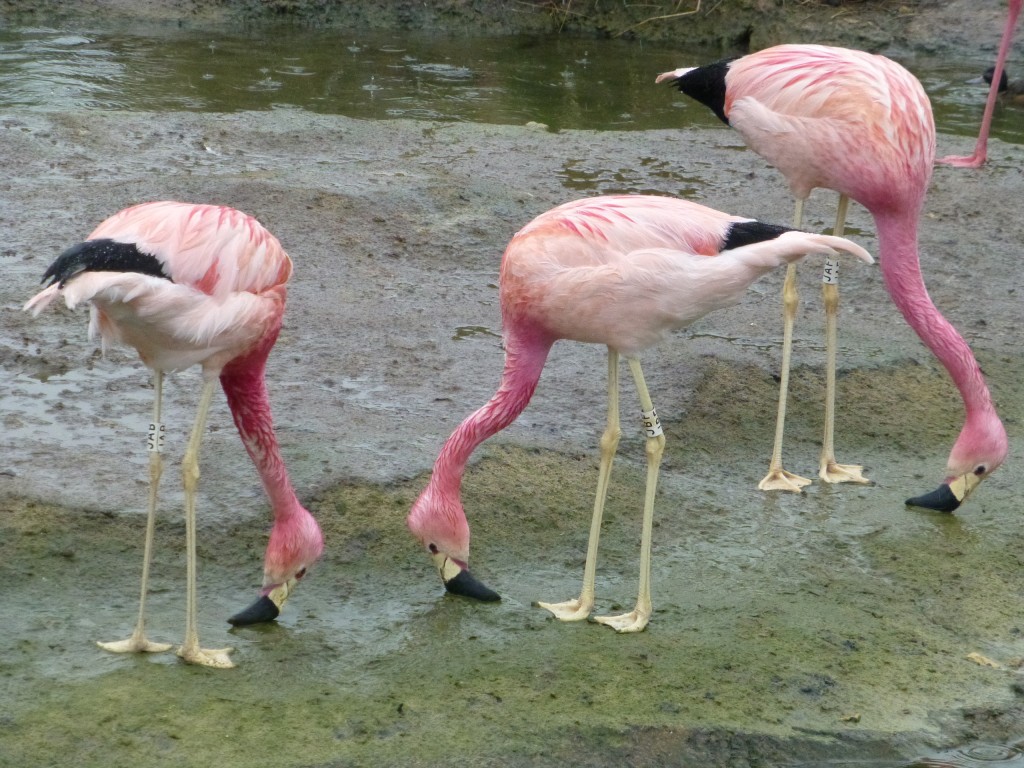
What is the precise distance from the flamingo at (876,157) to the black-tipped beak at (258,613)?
6.05 ft

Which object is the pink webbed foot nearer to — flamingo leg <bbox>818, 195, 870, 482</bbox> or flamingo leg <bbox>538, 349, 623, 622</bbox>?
flamingo leg <bbox>818, 195, 870, 482</bbox>

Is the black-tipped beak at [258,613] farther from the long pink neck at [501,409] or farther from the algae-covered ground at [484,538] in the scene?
the long pink neck at [501,409]

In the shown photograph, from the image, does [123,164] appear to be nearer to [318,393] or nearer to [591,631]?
[318,393]

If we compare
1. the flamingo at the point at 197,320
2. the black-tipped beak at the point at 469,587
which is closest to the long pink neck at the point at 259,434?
the flamingo at the point at 197,320

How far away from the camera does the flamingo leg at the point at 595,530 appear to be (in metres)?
3.70

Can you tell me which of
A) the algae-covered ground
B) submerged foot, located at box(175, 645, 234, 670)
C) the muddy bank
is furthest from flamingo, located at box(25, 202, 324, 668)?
the muddy bank

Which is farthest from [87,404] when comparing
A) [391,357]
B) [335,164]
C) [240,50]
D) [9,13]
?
[9,13]

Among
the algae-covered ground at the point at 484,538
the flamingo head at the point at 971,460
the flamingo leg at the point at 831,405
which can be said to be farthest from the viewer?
the flamingo leg at the point at 831,405

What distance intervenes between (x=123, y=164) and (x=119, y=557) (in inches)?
158

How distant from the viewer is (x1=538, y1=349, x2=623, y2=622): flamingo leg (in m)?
3.70

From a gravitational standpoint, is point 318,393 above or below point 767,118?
below

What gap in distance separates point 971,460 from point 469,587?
1.78 m

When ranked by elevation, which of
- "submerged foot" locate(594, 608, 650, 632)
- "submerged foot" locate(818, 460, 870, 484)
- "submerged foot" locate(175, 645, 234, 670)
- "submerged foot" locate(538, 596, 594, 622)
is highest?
"submerged foot" locate(175, 645, 234, 670)

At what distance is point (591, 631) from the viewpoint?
142 inches
